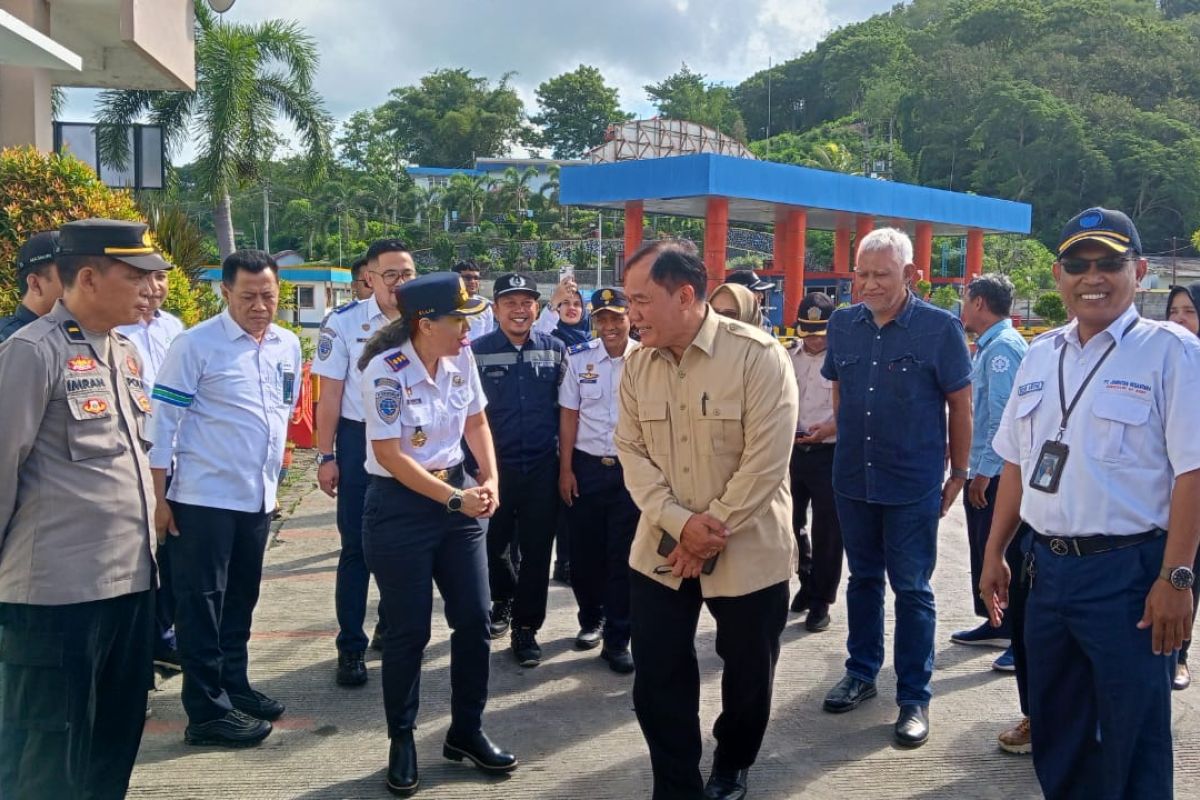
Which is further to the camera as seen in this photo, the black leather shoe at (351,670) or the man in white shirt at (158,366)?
the man in white shirt at (158,366)

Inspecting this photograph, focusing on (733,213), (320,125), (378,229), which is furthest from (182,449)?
(378,229)

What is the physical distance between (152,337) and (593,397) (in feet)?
7.23

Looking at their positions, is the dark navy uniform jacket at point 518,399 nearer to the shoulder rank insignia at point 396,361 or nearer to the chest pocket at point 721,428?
the shoulder rank insignia at point 396,361

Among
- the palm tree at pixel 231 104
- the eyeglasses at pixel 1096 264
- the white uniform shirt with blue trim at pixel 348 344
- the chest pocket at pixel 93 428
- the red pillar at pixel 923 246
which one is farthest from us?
the red pillar at pixel 923 246

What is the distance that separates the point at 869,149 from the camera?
64438 millimetres

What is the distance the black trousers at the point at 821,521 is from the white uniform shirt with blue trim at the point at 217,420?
2905 millimetres

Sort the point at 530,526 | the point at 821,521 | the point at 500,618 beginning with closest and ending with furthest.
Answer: the point at 530,526 < the point at 500,618 < the point at 821,521

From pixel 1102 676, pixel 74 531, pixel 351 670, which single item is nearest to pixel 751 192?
pixel 351 670

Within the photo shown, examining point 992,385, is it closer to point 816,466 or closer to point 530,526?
point 816,466

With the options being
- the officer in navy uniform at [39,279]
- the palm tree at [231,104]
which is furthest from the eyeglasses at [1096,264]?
the palm tree at [231,104]

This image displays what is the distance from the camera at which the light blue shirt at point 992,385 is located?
4.62m

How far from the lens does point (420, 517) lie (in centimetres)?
333

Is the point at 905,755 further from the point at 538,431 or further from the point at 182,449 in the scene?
the point at 182,449

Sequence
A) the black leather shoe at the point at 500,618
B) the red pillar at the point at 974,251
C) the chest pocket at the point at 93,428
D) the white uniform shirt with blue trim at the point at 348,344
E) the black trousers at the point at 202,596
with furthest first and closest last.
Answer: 1. the red pillar at the point at 974,251
2. the black leather shoe at the point at 500,618
3. the white uniform shirt with blue trim at the point at 348,344
4. the black trousers at the point at 202,596
5. the chest pocket at the point at 93,428
